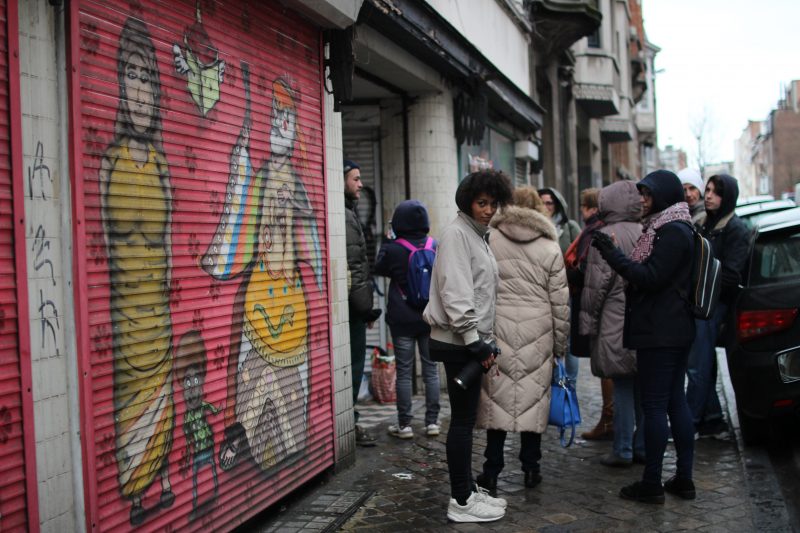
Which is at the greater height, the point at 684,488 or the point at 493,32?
the point at 493,32

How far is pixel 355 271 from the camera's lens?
718cm

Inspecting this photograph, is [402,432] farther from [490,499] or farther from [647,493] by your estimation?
[647,493]

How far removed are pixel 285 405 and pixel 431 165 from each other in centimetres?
503

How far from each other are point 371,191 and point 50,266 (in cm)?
682

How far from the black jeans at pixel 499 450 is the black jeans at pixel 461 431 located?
45cm

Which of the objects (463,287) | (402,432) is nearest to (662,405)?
(463,287)

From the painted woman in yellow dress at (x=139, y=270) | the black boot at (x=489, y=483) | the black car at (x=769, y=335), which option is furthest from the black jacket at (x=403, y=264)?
the painted woman in yellow dress at (x=139, y=270)

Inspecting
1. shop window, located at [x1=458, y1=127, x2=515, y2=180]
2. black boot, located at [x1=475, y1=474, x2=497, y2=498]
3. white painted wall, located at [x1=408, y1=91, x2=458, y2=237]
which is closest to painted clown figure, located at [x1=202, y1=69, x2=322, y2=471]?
black boot, located at [x1=475, y1=474, x2=497, y2=498]

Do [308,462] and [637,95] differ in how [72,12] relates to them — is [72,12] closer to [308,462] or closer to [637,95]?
[308,462]

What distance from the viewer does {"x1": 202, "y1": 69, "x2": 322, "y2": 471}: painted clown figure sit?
4980 millimetres

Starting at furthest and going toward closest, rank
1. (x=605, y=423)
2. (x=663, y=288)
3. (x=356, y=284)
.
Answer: (x=605, y=423) < (x=356, y=284) < (x=663, y=288)

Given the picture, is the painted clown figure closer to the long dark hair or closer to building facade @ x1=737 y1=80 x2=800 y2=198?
the long dark hair

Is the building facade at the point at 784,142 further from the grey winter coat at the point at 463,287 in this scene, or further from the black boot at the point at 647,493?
the grey winter coat at the point at 463,287

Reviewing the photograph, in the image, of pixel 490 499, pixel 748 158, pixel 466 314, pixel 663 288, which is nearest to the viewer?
pixel 466 314
